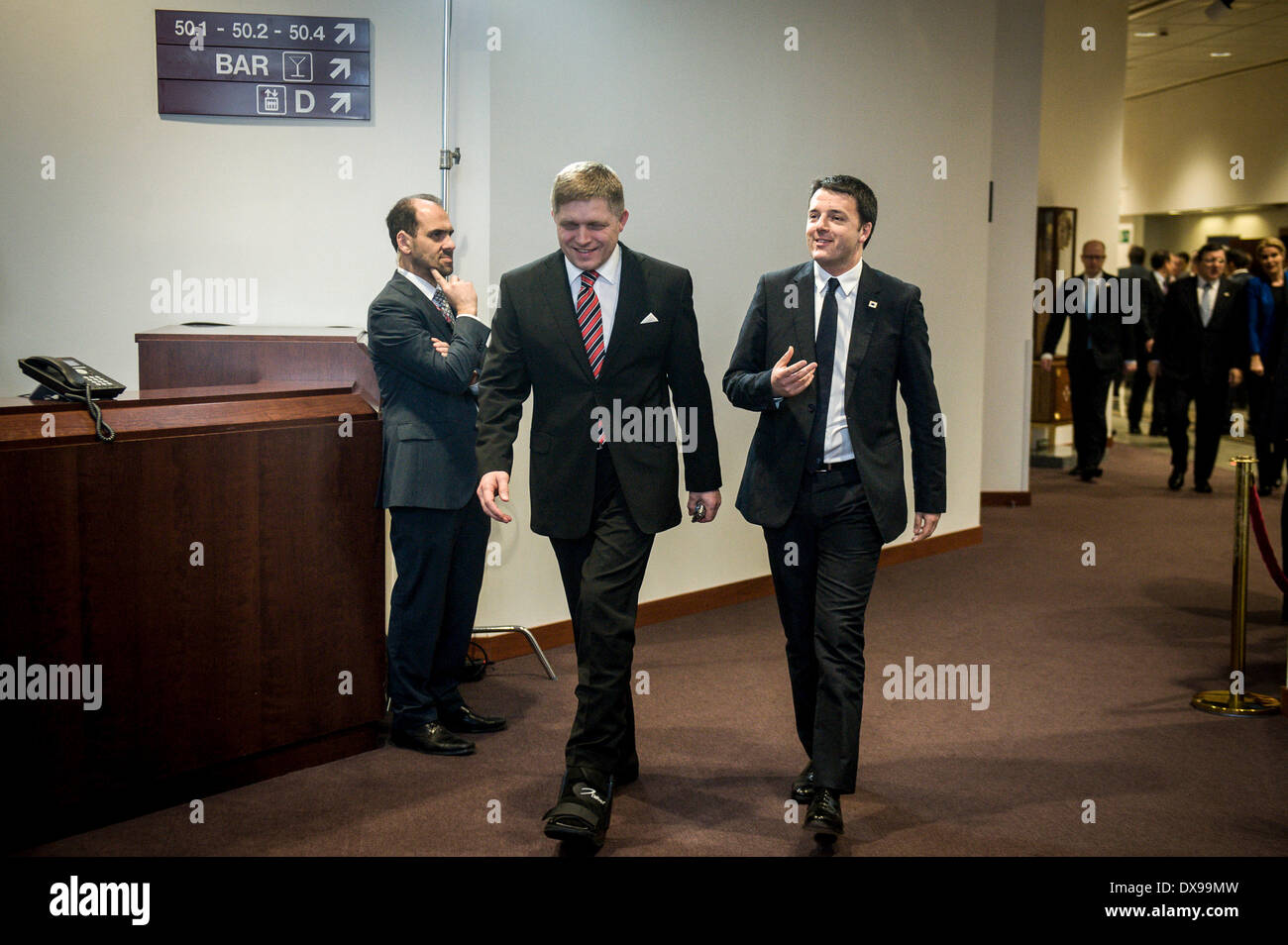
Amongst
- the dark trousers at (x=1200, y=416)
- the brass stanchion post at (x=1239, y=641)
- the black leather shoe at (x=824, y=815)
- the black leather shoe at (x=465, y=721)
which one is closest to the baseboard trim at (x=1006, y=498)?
the dark trousers at (x=1200, y=416)

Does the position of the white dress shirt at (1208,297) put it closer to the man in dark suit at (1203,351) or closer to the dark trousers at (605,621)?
the man in dark suit at (1203,351)

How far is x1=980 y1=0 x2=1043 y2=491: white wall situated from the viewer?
859cm

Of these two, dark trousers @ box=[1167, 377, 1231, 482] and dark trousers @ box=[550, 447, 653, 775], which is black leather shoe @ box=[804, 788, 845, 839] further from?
dark trousers @ box=[1167, 377, 1231, 482]

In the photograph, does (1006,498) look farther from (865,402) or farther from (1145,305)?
(865,402)

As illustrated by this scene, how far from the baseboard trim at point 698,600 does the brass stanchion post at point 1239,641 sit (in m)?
1.97

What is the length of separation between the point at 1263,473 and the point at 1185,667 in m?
4.36

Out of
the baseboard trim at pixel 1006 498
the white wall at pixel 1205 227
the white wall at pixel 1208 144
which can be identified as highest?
the white wall at pixel 1208 144

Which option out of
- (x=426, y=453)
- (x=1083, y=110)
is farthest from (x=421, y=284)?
(x=1083, y=110)

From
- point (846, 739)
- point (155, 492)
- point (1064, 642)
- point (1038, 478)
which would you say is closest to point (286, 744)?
point (155, 492)

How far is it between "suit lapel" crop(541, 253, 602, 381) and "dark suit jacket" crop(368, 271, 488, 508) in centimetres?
55

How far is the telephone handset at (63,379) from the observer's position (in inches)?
132

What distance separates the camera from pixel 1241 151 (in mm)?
15203

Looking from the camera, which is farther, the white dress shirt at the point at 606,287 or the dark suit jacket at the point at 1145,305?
the dark suit jacket at the point at 1145,305
